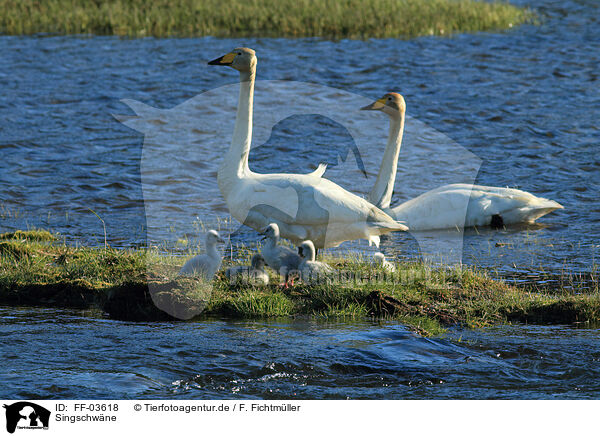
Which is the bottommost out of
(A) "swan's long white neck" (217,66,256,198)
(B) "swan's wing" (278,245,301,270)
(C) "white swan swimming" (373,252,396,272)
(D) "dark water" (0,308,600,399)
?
(D) "dark water" (0,308,600,399)

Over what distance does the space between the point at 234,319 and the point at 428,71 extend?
57.0 ft

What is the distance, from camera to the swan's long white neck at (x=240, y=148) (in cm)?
983

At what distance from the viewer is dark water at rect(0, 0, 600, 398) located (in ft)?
21.4

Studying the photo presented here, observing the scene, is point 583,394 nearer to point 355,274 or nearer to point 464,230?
point 355,274

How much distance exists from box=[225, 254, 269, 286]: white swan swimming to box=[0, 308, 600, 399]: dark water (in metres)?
0.89

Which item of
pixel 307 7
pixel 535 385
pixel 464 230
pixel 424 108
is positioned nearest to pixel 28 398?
pixel 535 385

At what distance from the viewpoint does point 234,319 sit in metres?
8.05

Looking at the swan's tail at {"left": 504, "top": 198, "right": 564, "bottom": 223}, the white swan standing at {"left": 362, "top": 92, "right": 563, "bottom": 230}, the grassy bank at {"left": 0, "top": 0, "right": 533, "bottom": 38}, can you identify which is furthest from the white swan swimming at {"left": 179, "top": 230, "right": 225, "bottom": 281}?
the grassy bank at {"left": 0, "top": 0, "right": 533, "bottom": 38}

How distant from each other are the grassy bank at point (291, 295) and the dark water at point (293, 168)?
0.34 metres

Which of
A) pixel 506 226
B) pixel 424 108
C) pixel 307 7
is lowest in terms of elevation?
pixel 506 226

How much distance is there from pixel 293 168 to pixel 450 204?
4.49 meters

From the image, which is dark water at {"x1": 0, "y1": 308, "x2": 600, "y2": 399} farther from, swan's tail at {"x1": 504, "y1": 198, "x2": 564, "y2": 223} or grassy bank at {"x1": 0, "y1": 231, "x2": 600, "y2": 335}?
swan's tail at {"x1": 504, "y1": 198, "x2": 564, "y2": 223}

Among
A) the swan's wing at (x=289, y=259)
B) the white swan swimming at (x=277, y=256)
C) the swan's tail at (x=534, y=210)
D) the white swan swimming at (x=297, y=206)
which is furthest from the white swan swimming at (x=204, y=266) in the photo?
the swan's tail at (x=534, y=210)

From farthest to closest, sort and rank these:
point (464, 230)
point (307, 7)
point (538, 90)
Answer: point (307, 7) < point (538, 90) < point (464, 230)
